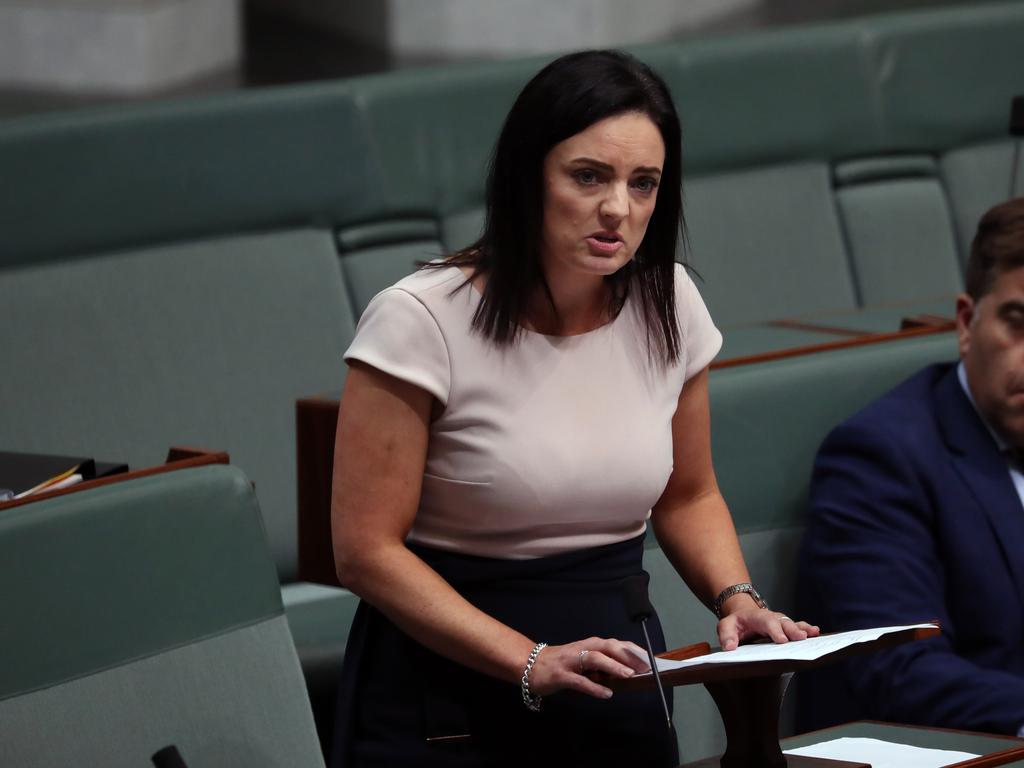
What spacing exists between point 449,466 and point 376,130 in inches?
61.2

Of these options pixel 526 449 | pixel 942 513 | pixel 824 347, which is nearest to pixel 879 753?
pixel 526 449

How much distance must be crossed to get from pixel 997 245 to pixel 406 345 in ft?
2.74

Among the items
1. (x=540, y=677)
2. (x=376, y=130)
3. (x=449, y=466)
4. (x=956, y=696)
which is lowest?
(x=956, y=696)

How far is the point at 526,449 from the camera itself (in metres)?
1.46

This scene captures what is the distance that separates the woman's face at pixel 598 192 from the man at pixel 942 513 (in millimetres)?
623

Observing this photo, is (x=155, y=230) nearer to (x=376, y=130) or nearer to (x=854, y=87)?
(x=376, y=130)

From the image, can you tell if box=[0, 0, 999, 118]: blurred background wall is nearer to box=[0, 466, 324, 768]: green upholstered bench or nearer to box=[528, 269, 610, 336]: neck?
box=[0, 466, 324, 768]: green upholstered bench

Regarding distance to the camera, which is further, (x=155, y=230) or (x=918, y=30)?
(x=918, y=30)

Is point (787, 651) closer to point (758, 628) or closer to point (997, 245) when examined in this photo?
point (758, 628)

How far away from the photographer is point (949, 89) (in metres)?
3.41

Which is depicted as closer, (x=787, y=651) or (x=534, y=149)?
(x=787, y=651)

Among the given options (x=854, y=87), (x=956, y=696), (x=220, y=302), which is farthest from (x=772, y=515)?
(x=854, y=87)

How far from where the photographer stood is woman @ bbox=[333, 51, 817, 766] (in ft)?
4.69

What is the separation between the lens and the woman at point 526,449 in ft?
4.69
